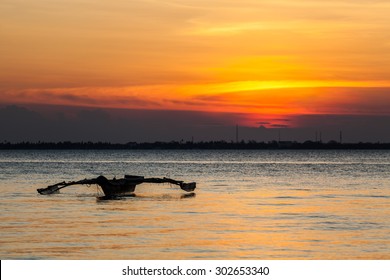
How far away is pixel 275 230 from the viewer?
120 feet

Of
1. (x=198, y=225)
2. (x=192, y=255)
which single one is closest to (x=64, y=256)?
(x=192, y=255)

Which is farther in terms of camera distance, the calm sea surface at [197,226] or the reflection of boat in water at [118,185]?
the reflection of boat in water at [118,185]

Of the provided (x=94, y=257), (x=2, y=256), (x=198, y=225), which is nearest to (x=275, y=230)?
(x=198, y=225)

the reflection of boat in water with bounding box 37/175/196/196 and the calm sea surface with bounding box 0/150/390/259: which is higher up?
the reflection of boat in water with bounding box 37/175/196/196

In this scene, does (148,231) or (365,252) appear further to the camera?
(148,231)

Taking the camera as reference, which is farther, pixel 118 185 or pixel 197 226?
pixel 118 185

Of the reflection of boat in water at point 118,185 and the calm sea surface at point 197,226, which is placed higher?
the reflection of boat in water at point 118,185

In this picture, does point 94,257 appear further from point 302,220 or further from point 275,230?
point 302,220

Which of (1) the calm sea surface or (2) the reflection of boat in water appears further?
(2) the reflection of boat in water

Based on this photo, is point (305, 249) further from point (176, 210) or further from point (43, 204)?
point (43, 204)

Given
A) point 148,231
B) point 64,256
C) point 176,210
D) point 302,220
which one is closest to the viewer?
point 64,256

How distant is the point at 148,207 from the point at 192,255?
64.1ft

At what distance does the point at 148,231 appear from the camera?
35969 mm

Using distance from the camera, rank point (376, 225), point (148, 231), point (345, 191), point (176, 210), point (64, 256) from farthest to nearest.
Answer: point (345, 191) → point (176, 210) → point (376, 225) → point (148, 231) → point (64, 256)
